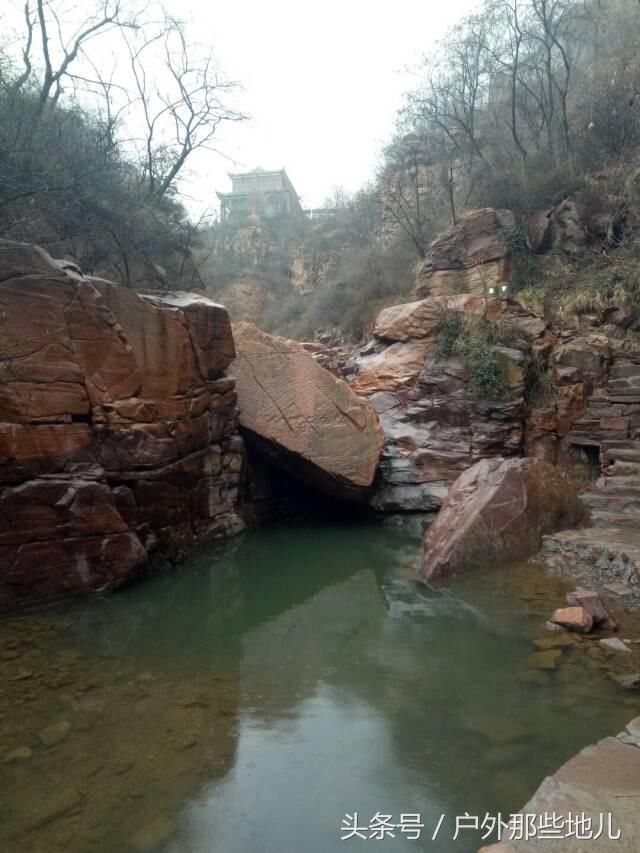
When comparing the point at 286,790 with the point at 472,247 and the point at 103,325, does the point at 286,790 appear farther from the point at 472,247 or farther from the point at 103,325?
the point at 472,247

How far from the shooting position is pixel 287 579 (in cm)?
656

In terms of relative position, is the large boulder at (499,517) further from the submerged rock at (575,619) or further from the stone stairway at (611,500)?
the submerged rock at (575,619)

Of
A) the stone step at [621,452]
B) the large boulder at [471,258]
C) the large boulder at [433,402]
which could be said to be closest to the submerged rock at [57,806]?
the large boulder at [433,402]

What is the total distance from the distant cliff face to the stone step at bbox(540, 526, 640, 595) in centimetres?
401

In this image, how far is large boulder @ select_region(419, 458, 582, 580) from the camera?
607cm

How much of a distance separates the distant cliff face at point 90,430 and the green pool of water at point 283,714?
53 cm

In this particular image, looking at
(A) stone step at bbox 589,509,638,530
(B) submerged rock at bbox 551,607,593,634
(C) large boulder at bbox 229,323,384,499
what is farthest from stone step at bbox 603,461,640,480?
(B) submerged rock at bbox 551,607,593,634

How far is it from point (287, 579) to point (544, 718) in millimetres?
3566

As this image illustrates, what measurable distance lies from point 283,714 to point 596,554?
138 inches

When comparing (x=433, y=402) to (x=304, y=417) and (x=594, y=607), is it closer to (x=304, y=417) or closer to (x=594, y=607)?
(x=304, y=417)

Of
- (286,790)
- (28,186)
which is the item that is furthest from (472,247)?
(286,790)

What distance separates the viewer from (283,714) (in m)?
3.65

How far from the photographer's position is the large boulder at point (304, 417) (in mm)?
8141

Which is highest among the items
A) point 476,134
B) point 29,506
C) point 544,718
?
point 476,134
